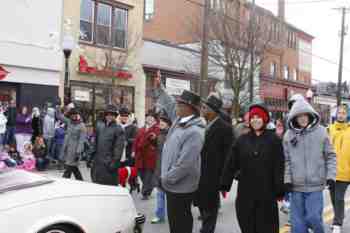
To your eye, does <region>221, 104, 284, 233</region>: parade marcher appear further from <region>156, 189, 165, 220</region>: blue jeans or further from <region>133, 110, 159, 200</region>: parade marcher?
<region>133, 110, 159, 200</region>: parade marcher

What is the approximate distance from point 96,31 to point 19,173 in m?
16.8

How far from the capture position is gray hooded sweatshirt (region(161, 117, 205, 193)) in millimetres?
4574

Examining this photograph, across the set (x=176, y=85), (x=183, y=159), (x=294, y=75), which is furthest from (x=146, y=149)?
(x=294, y=75)

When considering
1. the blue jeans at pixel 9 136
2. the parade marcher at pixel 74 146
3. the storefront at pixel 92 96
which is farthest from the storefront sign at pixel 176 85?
the parade marcher at pixel 74 146

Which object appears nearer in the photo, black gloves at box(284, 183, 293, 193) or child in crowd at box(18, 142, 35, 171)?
black gloves at box(284, 183, 293, 193)

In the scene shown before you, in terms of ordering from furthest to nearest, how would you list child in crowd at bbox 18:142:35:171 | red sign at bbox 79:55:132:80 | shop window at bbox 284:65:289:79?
shop window at bbox 284:65:289:79
red sign at bbox 79:55:132:80
child in crowd at bbox 18:142:35:171

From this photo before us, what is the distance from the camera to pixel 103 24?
2114 centimetres

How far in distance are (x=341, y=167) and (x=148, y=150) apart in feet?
11.6

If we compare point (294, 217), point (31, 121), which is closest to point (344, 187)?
point (294, 217)

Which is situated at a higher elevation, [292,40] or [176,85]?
[292,40]

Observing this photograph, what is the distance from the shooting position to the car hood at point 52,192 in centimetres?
382

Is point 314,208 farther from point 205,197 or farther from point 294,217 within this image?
point 205,197

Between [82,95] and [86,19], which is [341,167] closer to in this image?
[82,95]

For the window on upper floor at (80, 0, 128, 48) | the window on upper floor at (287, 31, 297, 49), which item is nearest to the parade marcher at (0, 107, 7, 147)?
the window on upper floor at (80, 0, 128, 48)
